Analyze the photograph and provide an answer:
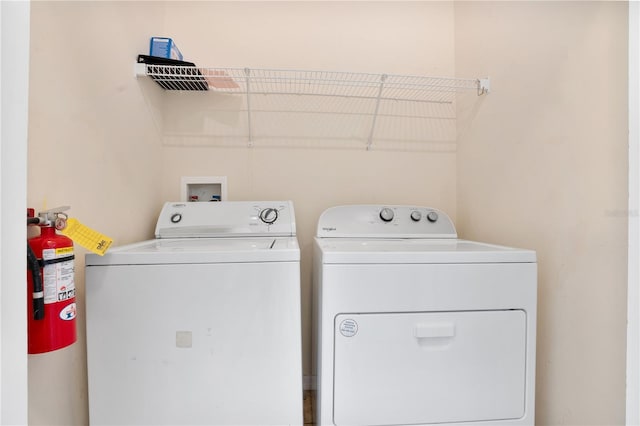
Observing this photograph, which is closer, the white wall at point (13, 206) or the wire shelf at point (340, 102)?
the white wall at point (13, 206)

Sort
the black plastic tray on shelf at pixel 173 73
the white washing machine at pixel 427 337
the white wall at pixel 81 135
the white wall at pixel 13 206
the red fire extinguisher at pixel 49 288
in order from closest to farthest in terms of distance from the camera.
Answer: the white wall at pixel 13 206
the red fire extinguisher at pixel 49 288
the white wall at pixel 81 135
the white washing machine at pixel 427 337
the black plastic tray on shelf at pixel 173 73

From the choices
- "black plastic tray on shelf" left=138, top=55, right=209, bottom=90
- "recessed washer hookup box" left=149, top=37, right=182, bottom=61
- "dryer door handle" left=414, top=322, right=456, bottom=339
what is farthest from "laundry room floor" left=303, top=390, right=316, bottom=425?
"recessed washer hookup box" left=149, top=37, right=182, bottom=61

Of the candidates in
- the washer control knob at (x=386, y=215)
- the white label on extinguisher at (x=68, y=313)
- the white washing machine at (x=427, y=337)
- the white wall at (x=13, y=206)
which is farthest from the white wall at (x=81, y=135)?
the washer control knob at (x=386, y=215)

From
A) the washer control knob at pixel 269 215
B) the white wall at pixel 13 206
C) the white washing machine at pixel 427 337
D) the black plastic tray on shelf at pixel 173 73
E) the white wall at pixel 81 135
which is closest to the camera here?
the white wall at pixel 13 206

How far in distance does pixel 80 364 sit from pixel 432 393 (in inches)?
44.9

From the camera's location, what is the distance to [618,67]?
0.82 metres

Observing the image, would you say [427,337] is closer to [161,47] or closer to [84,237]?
[84,237]

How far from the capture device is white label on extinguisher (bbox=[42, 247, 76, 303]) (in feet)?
2.15

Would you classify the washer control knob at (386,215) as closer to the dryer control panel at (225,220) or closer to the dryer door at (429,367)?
the dryer control panel at (225,220)

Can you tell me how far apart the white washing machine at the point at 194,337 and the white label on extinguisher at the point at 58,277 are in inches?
6.6

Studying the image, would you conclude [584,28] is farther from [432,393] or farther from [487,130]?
[432,393]

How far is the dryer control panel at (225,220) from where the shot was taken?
4.66ft

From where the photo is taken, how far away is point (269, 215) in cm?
147

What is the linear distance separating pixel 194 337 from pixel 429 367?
74 centimetres
